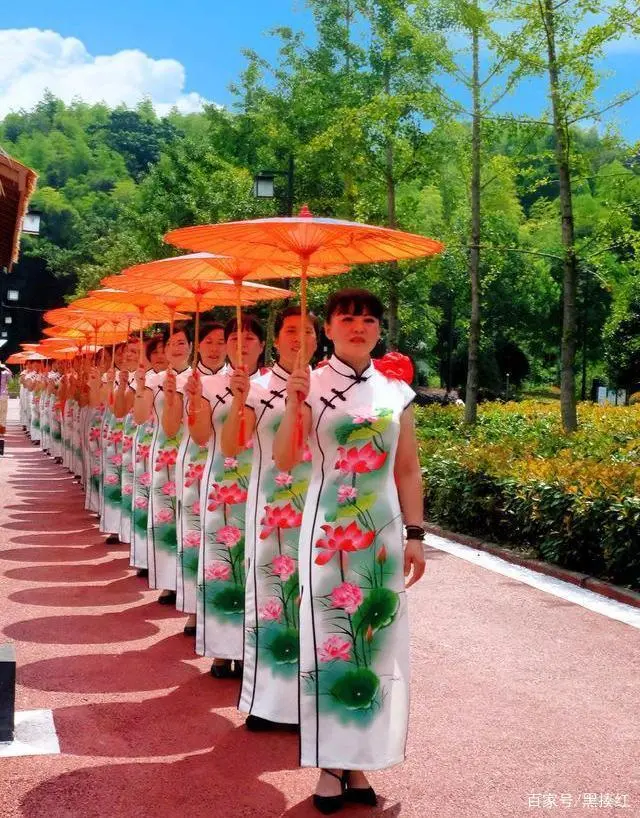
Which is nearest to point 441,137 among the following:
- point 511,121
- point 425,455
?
point 511,121

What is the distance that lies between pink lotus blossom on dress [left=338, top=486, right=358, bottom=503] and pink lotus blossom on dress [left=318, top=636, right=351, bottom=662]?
1.64 feet

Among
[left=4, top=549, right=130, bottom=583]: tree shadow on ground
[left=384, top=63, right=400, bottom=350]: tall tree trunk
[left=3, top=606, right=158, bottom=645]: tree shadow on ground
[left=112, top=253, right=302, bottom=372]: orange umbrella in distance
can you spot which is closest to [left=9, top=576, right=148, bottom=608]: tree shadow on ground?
[left=4, top=549, right=130, bottom=583]: tree shadow on ground

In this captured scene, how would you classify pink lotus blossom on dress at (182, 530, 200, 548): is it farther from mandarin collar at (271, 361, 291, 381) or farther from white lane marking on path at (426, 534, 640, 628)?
white lane marking on path at (426, 534, 640, 628)

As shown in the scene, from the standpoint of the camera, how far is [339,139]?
18.5m

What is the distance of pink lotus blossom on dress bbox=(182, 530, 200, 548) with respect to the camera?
6.48m

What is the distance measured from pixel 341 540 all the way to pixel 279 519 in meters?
1.02

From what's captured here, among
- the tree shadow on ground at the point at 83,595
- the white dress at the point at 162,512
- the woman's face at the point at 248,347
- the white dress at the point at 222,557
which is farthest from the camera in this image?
the tree shadow on ground at the point at 83,595

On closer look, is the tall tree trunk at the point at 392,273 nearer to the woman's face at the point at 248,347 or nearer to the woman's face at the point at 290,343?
the woman's face at the point at 248,347

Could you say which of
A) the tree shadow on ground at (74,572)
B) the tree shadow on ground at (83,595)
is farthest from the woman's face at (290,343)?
the tree shadow on ground at (74,572)

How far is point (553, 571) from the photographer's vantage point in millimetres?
8727

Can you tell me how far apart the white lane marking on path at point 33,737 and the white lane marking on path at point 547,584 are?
3881mm

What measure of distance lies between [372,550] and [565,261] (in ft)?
32.1

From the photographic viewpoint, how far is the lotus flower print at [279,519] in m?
4.85

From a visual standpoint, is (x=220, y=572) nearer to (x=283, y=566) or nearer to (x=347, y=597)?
(x=283, y=566)
